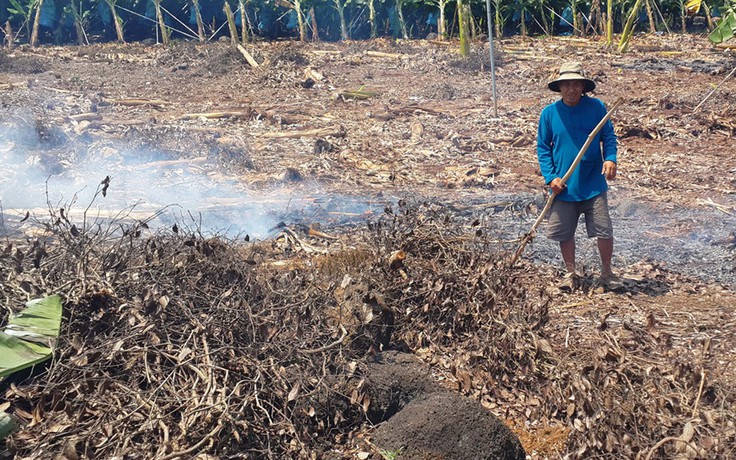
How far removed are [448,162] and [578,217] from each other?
4.64 metres

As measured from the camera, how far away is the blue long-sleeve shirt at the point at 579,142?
195 inches

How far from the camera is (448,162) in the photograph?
9.68m

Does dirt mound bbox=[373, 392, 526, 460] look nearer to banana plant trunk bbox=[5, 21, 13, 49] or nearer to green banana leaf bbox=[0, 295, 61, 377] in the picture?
green banana leaf bbox=[0, 295, 61, 377]

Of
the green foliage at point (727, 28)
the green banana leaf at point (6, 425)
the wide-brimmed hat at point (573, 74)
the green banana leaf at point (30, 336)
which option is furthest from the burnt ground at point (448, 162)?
the green banana leaf at point (6, 425)

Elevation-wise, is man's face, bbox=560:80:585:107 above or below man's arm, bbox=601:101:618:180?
above

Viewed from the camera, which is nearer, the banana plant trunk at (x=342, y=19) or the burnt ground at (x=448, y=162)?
the burnt ground at (x=448, y=162)

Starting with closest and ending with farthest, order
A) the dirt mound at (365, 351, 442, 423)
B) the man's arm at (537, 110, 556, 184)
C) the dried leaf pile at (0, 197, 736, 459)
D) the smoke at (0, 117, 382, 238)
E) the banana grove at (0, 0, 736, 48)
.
→ the dried leaf pile at (0, 197, 736, 459)
the dirt mound at (365, 351, 442, 423)
the man's arm at (537, 110, 556, 184)
the smoke at (0, 117, 382, 238)
the banana grove at (0, 0, 736, 48)

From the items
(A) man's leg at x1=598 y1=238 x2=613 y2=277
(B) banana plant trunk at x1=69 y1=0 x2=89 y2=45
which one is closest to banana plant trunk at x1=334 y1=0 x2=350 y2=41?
(B) banana plant trunk at x1=69 y1=0 x2=89 y2=45

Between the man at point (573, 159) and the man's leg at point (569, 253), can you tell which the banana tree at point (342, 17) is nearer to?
the man at point (573, 159)

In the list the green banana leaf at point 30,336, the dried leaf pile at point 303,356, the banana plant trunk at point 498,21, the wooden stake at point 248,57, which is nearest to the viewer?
Answer: the dried leaf pile at point 303,356

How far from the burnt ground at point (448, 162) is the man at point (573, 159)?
1.20ft

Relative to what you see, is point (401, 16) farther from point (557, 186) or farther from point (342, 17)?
point (557, 186)

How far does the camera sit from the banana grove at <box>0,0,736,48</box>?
21.5 m

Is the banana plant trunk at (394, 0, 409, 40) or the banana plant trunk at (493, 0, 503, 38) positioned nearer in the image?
the banana plant trunk at (493, 0, 503, 38)
